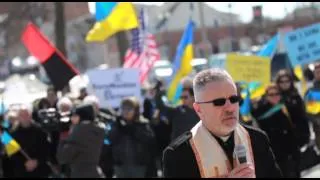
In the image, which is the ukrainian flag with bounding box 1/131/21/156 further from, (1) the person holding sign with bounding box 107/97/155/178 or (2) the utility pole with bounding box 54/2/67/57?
(2) the utility pole with bounding box 54/2/67/57

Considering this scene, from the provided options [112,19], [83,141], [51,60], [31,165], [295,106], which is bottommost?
[31,165]

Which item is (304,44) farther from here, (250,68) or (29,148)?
(29,148)

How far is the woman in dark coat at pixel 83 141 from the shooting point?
6984 millimetres

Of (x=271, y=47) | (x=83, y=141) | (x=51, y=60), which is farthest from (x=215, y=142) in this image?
(x=271, y=47)

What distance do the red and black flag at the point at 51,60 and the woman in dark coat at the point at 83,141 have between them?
2.29 m

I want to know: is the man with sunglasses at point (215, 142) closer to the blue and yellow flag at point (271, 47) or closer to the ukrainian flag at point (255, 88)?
the ukrainian flag at point (255, 88)

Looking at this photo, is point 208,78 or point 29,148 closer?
point 208,78

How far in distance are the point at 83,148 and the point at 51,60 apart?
2.84 meters

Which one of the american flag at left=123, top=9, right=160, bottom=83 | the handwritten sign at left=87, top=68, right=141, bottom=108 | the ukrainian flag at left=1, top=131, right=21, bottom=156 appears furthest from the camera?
the american flag at left=123, top=9, right=160, bottom=83

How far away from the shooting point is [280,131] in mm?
8406

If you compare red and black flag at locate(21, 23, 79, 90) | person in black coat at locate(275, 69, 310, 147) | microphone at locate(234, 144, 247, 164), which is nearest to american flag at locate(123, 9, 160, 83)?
red and black flag at locate(21, 23, 79, 90)

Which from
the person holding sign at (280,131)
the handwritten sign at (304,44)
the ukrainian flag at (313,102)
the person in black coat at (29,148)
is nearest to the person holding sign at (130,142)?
the person in black coat at (29,148)

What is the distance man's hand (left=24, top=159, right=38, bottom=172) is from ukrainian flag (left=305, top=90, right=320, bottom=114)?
10.2 feet

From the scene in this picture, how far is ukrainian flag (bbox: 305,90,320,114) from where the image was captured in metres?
7.72
